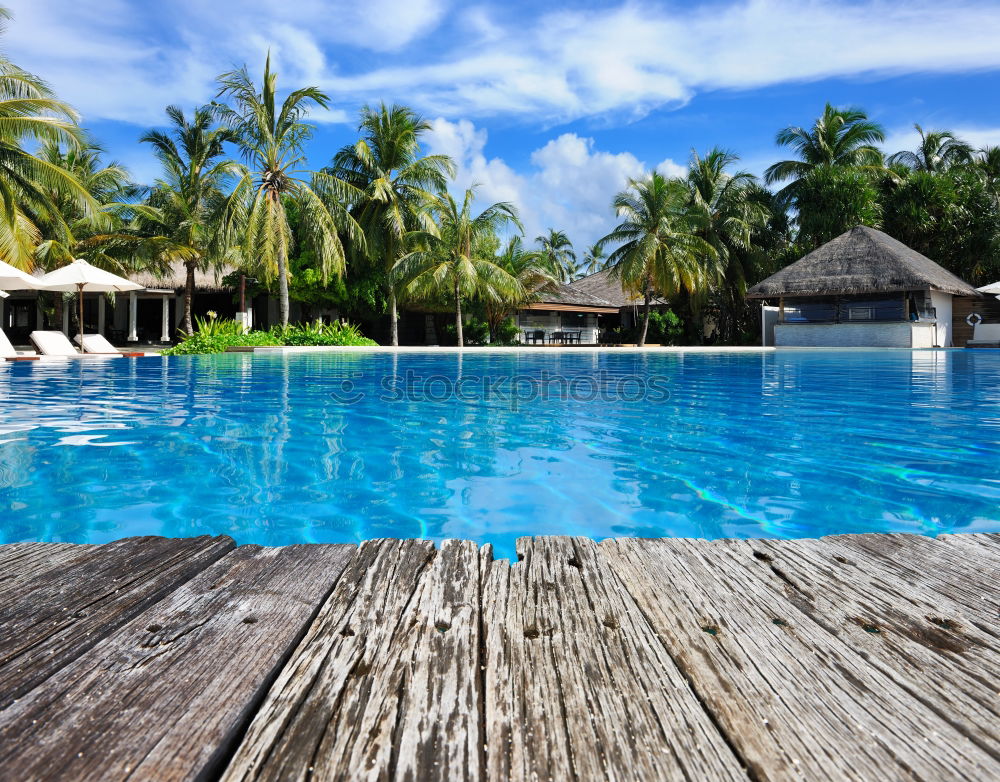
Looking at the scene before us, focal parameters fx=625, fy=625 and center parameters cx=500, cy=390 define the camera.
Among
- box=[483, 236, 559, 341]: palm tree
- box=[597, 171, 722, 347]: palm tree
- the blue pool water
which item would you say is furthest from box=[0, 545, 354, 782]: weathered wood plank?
box=[597, 171, 722, 347]: palm tree

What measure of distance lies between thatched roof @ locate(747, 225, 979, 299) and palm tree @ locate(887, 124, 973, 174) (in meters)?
8.83

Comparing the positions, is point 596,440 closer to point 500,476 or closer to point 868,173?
point 500,476

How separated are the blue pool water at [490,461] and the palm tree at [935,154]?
28907 millimetres

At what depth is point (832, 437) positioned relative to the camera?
6090 millimetres

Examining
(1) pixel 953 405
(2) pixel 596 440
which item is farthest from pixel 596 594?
(1) pixel 953 405

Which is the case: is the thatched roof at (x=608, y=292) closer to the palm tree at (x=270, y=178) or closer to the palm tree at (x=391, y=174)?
the palm tree at (x=391, y=174)

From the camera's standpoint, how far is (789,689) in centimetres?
113

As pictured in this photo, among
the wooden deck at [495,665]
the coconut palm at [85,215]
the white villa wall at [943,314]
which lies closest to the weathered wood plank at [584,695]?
the wooden deck at [495,665]

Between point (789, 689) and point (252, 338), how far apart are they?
21.2m

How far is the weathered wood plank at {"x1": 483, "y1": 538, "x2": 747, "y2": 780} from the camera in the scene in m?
0.92

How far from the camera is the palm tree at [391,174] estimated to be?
24.2 metres

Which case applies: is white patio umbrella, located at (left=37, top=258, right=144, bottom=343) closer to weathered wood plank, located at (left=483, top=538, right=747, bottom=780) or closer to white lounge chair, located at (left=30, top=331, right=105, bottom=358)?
white lounge chair, located at (left=30, top=331, right=105, bottom=358)

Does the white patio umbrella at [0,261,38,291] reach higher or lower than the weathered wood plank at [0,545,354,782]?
higher

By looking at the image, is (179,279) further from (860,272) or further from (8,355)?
(860,272)
